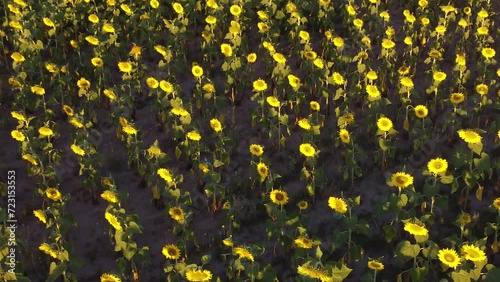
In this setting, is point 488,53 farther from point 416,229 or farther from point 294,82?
point 416,229

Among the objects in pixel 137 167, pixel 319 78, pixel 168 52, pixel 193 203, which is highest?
pixel 168 52

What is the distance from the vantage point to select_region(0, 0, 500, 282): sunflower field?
6184 mm

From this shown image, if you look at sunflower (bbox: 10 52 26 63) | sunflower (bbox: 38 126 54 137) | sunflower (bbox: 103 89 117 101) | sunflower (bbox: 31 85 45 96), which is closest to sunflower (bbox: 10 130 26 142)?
sunflower (bbox: 38 126 54 137)

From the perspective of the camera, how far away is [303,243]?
5.80 metres

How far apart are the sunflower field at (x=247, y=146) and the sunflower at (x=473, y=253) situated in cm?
1

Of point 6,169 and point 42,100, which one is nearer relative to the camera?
point 6,169

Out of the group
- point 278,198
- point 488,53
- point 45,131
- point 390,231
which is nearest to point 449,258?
point 390,231

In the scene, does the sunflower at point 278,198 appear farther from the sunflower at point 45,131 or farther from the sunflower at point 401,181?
the sunflower at point 45,131

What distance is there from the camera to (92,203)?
23.6ft

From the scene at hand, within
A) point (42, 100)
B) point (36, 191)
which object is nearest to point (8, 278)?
point (36, 191)

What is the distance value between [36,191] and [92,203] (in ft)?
2.17

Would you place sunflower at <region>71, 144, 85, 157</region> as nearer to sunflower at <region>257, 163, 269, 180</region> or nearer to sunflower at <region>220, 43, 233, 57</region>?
sunflower at <region>257, 163, 269, 180</region>

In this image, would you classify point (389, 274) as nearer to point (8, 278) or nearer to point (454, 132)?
point (454, 132)

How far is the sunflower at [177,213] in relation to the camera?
6285 millimetres
